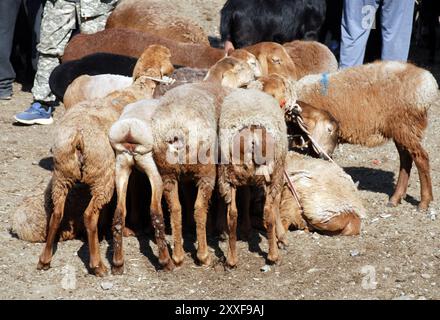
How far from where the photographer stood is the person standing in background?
847 cm

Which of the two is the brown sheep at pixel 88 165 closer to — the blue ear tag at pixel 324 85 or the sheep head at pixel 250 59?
the sheep head at pixel 250 59

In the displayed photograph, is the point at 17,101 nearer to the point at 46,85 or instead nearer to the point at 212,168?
the point at 46,85

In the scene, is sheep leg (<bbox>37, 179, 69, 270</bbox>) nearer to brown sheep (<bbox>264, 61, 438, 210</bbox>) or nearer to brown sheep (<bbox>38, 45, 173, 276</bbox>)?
brown sheep (<bbox>38, 45, 173, 276</bbox>)

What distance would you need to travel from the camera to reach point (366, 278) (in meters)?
5.39

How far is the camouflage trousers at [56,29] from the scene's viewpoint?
8453mm

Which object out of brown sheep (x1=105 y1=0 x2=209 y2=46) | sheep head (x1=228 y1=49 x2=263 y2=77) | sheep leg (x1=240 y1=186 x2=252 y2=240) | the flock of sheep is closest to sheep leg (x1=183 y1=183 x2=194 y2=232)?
the flock of sheep

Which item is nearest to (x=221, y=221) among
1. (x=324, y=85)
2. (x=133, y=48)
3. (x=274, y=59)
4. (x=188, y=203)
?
(x=188, y=203)

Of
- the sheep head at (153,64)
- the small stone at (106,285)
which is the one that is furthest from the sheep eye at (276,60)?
the small stone at (106,285)

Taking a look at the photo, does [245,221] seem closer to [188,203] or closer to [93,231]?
[188,203]

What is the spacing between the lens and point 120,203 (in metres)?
5.25

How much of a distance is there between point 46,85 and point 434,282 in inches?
195

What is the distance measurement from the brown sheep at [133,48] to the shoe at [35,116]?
1327 mm
